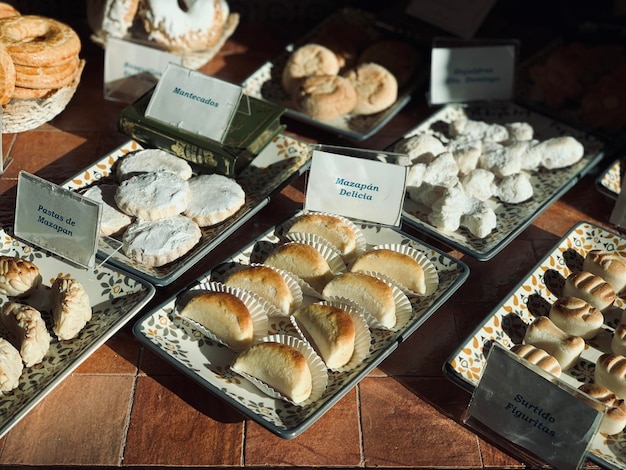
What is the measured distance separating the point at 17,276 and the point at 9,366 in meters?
0.22

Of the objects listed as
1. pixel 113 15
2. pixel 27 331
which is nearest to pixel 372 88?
pixel 113 15

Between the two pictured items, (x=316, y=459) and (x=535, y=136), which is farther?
(x=535, y=136)

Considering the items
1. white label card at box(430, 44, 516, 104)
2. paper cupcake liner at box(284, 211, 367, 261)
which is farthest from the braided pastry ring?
white label card at box(430, 44, 516, 104)

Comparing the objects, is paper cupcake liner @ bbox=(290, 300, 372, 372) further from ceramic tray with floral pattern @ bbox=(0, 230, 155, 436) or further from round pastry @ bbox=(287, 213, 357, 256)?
ceramic tray with floral pattern @ bbox=(0, 230, 155, 436)

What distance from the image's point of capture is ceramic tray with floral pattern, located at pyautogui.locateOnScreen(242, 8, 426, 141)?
198 centimetres

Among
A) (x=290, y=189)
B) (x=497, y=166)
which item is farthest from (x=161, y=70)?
(x=497, y=166)

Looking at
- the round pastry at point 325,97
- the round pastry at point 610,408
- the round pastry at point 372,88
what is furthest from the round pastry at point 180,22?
the round pastry at point 610,408

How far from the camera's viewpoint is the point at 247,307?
4.51 ft

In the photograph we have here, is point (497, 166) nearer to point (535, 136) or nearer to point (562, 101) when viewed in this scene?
point (535, 136)

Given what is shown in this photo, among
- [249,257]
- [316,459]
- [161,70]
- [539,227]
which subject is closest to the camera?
[316,459]

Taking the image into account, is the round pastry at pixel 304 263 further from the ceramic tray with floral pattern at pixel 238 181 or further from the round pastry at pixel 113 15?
the round pastry at pixel 113 15

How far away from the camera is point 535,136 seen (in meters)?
2.07

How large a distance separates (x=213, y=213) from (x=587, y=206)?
99cm

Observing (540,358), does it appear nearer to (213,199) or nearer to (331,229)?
(331,229)
